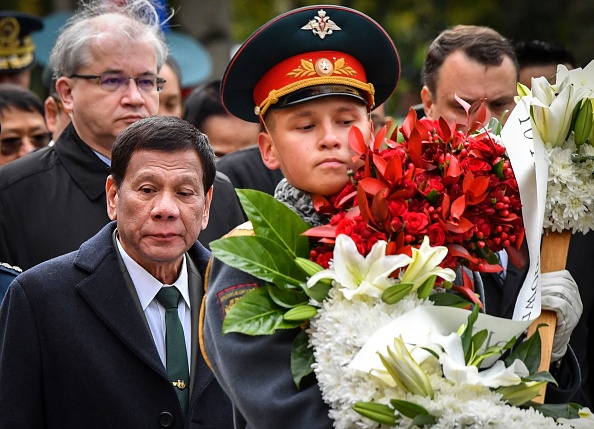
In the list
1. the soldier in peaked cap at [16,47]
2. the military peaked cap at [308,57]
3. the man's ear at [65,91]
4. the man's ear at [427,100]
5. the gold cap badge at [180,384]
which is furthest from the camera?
the soldier in peaked cap at [16,47]

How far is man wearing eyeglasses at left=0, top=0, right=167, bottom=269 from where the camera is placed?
17.2ft

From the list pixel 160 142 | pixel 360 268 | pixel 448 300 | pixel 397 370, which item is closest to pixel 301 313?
pixel 360 268

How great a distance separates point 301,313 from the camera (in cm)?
332

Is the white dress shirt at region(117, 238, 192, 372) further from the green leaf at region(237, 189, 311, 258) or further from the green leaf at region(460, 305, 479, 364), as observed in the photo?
the green leaf at region(460, 305, 479, 364)

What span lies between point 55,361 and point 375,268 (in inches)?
53.7

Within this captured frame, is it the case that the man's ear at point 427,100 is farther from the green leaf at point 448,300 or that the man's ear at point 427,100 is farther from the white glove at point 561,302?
the green leaf at point 448,300

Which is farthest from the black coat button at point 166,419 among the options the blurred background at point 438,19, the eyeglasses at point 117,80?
the blurred background at point 438,19

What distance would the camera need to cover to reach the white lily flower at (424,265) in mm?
3281

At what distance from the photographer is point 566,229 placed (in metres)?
3.73

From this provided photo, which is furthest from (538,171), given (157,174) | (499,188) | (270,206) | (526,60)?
(526,60)

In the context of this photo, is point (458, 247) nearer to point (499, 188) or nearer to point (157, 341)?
point (499, 188)

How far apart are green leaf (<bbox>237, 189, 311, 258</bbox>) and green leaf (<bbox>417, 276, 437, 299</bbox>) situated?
0.40 m

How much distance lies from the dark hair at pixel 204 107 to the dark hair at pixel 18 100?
956 millimetres

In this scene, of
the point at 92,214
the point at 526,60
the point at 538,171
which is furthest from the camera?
A: the point at 526,60
